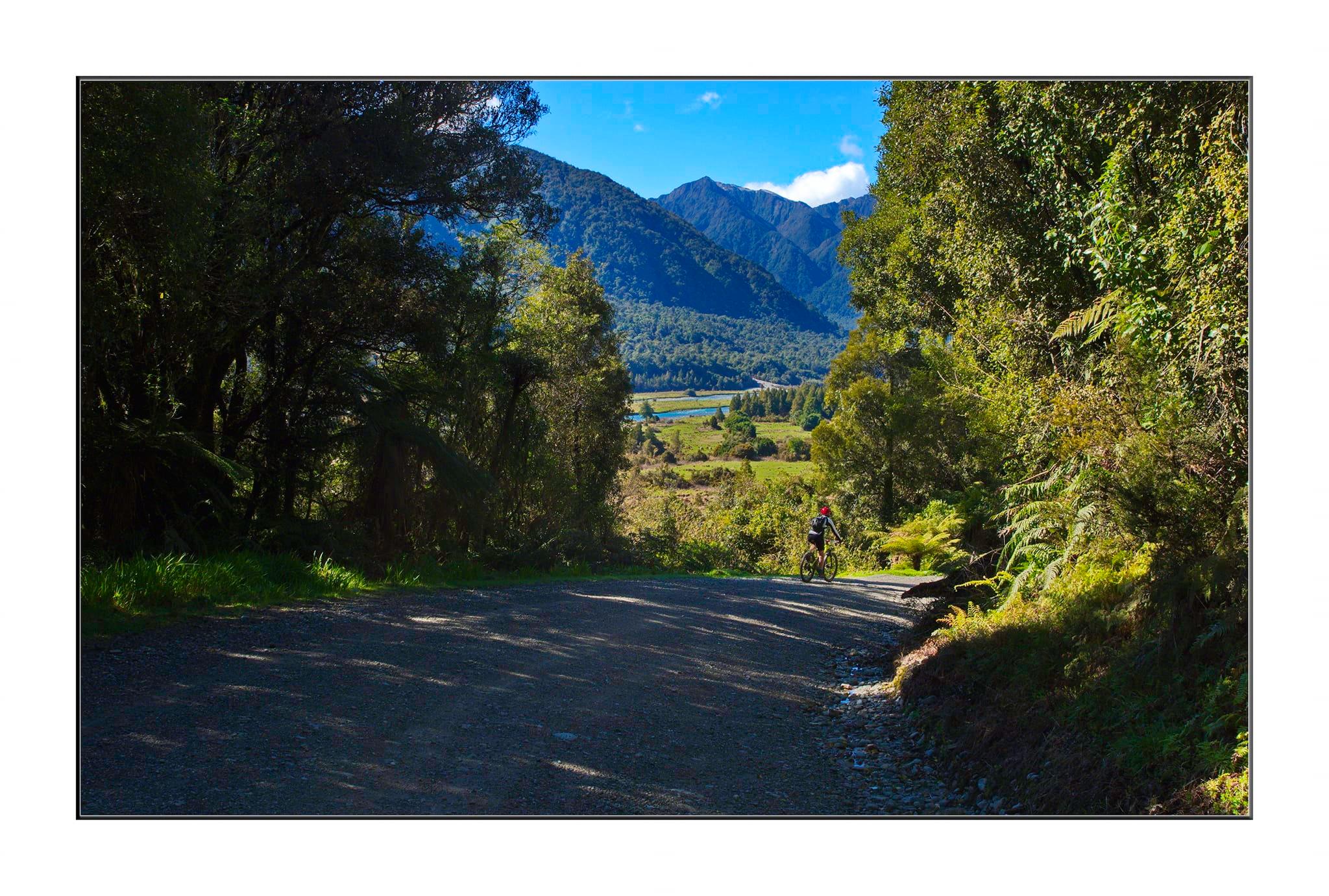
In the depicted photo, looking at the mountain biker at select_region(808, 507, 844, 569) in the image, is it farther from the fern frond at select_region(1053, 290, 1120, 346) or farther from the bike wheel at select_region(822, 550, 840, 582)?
the fern frond at select_region(1053, 290, 1120, 346)

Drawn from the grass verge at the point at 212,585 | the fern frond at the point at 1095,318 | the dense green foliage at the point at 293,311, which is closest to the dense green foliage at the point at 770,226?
the dense green foliage at the point at 293,311

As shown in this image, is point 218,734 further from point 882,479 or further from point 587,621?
point 882,479

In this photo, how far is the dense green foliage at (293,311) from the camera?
7.04 meters

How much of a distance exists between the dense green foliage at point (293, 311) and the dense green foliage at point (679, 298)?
49.2 inches

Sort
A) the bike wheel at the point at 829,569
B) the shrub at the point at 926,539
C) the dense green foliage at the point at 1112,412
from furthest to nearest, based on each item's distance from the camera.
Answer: the shrub at the point at 926,539
the bike wheel at the point at 829,569
the dense green foliage at the point at 1112,412

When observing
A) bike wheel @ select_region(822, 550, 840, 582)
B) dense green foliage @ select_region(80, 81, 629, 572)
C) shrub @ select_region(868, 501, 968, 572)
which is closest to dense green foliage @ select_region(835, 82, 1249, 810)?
dense green foliage @ select_region(80, 81, 629, 572)

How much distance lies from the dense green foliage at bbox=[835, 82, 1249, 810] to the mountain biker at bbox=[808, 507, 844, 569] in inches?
197

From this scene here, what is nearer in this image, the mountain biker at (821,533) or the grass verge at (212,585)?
the grass verge at (212,585)

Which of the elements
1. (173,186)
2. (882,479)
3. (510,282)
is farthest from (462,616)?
(882,479)

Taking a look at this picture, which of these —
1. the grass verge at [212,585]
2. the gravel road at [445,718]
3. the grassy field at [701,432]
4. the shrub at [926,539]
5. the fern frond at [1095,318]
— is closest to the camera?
the gravel road at [445,718]

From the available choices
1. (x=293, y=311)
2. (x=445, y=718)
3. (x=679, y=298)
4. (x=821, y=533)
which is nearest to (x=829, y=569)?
(x=821, y=533)

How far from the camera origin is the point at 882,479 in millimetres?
30984

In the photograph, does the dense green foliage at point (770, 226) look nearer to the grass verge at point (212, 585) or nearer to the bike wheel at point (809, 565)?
the bike wheel at point (809, 565)

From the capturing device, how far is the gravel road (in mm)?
4129
